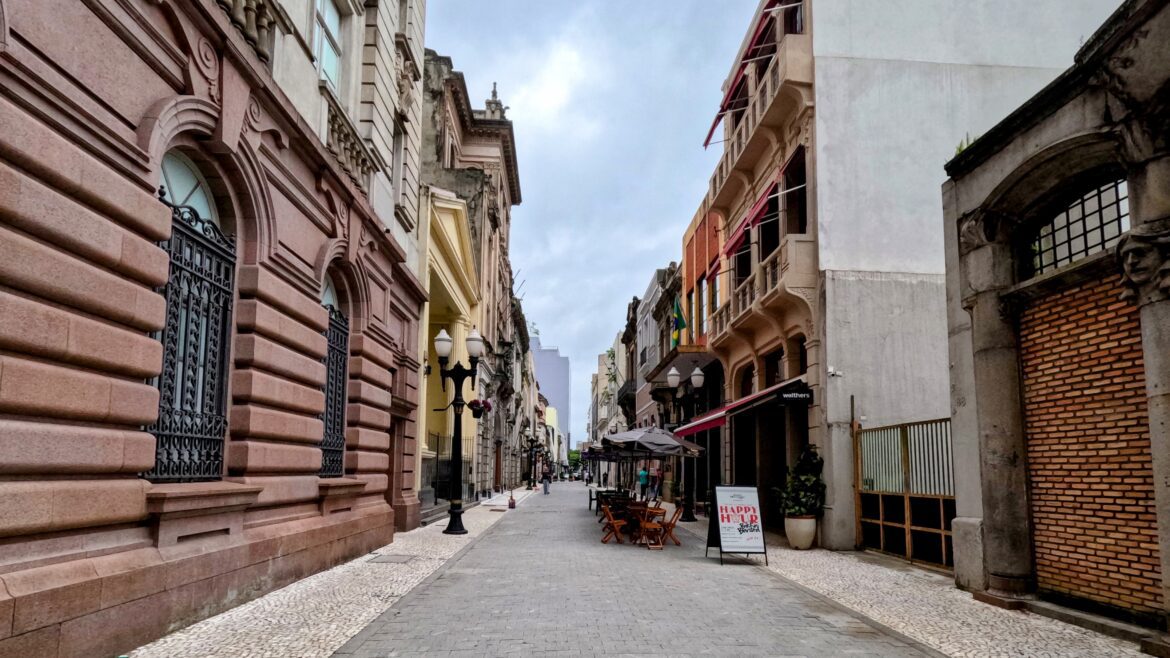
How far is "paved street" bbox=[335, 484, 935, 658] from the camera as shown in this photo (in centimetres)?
695

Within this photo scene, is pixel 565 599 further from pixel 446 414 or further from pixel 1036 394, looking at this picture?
pixel 446 414

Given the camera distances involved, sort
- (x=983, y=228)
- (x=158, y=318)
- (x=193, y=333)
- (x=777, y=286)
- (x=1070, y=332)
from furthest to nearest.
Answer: (x=777, y=286)
(x=983, y=228)
(x=1070, y=332)
(x=193, y=333)
(x=158, y=318)

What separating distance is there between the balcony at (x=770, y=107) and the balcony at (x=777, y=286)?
2917mm

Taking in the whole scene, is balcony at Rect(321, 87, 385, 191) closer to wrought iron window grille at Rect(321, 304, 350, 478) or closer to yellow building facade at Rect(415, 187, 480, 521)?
wrought iron window grille at Rect(321, 304, 350, 478)

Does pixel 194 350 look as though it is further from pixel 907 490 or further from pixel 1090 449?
pixel 907 490

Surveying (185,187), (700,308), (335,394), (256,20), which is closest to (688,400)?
(700,308)

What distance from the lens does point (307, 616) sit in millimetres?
7969

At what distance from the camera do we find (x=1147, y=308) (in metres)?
7.45

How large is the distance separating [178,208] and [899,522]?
464 inches

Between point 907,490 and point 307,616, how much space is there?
9.54 m

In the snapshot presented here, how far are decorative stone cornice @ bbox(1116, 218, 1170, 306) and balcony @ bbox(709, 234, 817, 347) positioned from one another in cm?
903

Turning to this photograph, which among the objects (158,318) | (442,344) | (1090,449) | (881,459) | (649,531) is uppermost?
(442,344)

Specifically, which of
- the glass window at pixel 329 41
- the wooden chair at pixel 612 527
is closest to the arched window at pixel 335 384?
the glass window at pixel 329 41

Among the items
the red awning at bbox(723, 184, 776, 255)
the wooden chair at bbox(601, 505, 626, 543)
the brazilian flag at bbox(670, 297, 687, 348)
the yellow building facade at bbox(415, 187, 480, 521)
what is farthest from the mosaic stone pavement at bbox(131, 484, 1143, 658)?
the brazilian flag at bbox(670, 297, 687, 348)
